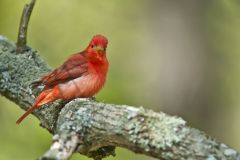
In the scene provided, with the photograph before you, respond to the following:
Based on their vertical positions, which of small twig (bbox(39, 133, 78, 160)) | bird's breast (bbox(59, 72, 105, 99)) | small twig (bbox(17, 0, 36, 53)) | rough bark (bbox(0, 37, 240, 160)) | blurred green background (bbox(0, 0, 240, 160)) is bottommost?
small twig (bbox(39, 133, 78, 160))

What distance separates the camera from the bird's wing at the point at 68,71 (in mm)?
4562

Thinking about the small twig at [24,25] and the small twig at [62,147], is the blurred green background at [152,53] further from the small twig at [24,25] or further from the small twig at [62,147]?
the small twig at [62,147]

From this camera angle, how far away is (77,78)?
15.6 feet

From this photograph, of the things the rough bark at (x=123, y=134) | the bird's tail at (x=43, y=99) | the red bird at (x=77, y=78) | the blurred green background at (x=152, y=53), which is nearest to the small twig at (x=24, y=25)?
the red bird at (x=77, y=78)

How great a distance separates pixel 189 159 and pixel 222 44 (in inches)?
223

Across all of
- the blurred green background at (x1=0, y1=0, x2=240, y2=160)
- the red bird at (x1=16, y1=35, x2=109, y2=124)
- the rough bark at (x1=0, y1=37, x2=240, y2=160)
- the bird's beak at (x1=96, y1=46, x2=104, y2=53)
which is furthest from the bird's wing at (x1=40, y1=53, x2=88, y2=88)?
the blurred green background at (x1=0, y1=0, x2=240, y2=160)

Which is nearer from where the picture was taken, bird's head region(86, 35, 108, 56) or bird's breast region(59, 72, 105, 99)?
bird's breast region(59, 72, 105, 99)

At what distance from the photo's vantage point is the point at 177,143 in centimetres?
320

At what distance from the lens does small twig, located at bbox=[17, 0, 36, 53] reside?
4887mm

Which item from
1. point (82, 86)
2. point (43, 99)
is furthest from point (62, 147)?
point (82, 86)

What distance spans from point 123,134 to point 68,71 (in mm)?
1464

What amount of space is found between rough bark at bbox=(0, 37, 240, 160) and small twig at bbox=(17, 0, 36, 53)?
0.90 meters

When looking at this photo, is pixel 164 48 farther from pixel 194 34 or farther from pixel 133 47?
pixel 133 47

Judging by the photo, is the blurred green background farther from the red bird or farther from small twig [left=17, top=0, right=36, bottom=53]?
small twig [left=17, top=0, right=36, bottom=53]
